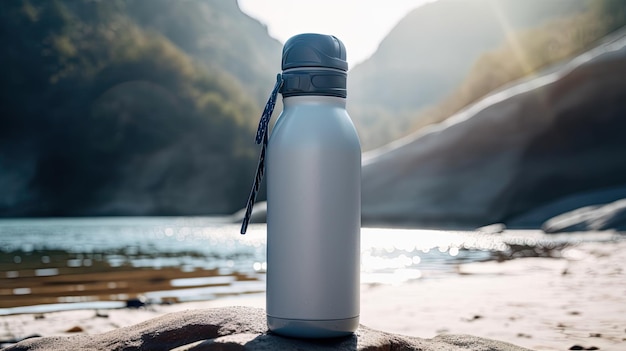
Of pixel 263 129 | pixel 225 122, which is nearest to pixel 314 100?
pixel 263 129

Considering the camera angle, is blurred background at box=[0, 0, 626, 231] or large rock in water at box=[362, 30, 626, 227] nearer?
large rock in water at box=[362, 30, 626, 227]

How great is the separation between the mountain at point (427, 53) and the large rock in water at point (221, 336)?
3968 inches

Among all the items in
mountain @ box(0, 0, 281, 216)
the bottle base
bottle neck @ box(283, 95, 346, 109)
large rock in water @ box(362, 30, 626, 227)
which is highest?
mountain @ box(0, 0, 281, 216)

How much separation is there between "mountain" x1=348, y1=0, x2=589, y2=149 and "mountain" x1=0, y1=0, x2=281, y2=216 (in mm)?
51407

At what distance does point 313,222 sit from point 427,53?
124 m

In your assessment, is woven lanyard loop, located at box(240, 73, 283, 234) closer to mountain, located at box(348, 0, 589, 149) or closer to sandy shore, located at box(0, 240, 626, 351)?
sandy shore, located at box(0, 240, 626, 351)

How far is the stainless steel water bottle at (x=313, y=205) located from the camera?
210 centimetres

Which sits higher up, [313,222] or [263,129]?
[263,129]

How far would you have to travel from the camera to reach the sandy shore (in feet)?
12.5

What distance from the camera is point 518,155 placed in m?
22.1

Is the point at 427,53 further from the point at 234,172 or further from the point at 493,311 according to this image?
the point at 493,311

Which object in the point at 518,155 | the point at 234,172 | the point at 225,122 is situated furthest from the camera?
the point at 225,122

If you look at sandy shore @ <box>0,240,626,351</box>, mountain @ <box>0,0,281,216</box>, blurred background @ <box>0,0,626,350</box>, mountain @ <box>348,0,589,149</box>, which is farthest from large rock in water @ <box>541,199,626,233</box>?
mountain @ <box>348,0,589,149</box>

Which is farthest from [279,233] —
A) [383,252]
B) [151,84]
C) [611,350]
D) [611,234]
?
[151,84]
